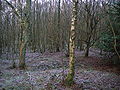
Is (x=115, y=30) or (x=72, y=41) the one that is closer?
(x=72, y=41)

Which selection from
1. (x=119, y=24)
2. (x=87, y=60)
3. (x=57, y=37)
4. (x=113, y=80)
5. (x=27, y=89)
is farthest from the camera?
(x=57, y=37)

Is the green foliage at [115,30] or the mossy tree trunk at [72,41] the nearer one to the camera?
the mossy tree trunk at [72,41]

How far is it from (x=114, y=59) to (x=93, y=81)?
20.1ft

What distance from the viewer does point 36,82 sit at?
12234mm

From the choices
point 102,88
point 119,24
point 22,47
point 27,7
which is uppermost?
point 27,7

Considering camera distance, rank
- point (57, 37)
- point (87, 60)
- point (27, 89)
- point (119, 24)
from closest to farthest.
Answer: point (27, 89) < point (119, 24) < point (87, 60) < point (57, 37)

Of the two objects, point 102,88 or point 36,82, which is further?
point 36,82

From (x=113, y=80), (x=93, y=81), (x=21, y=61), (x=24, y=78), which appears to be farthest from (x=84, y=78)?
(x=21, y=61)

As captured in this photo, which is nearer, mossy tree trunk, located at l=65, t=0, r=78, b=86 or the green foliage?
mossy tree trunk, located at l=65, t=0, r=78, b=86

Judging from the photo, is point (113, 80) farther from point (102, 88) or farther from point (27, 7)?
point (27, 7)

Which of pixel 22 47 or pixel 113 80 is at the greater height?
pixel 22 47

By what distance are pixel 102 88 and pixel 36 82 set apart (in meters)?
4.05

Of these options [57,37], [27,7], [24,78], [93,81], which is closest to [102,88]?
[93,81]

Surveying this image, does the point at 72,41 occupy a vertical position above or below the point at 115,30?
below
